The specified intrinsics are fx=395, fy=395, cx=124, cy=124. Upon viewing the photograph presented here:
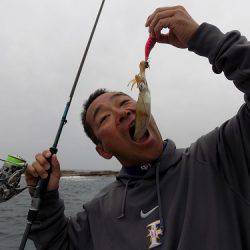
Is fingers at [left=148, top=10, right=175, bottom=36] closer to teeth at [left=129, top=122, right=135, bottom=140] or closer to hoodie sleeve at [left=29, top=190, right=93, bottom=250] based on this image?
teeth at [left=129, top=122, right=135, bottom=140]

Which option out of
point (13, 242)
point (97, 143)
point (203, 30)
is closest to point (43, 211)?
point (97, 143)

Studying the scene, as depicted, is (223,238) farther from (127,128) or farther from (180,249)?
(127,128)

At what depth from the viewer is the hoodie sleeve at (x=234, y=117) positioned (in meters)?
2.54

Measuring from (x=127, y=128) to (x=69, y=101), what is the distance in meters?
1.07

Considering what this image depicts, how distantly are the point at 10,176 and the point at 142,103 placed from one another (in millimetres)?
1338

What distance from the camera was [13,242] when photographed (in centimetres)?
1209

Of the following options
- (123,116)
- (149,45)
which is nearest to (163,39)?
(149,45)

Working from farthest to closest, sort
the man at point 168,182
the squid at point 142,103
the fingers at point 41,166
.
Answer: the fingers at point 41,166 → the squid at point 142,103 → the man at point 168,182

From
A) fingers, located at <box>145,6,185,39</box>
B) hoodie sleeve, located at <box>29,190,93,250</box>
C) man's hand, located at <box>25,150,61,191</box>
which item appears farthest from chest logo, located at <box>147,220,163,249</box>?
fingers, located at <box>145,6,185,39</box>

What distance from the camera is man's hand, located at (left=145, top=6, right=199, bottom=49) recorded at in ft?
9.12

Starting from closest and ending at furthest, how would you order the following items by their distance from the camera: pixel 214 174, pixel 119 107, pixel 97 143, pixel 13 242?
pixel 214 174
pixel 119 107
pixel 97 143
pixel 13 242

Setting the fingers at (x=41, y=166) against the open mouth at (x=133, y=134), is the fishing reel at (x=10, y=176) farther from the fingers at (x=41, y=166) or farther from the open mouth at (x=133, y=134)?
the open mouth at (x=133, y=134)

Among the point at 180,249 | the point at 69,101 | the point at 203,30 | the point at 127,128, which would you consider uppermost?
the point at 203,30

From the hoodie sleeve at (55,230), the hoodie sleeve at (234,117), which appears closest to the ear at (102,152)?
the hoodie sleeve at (55,230)
